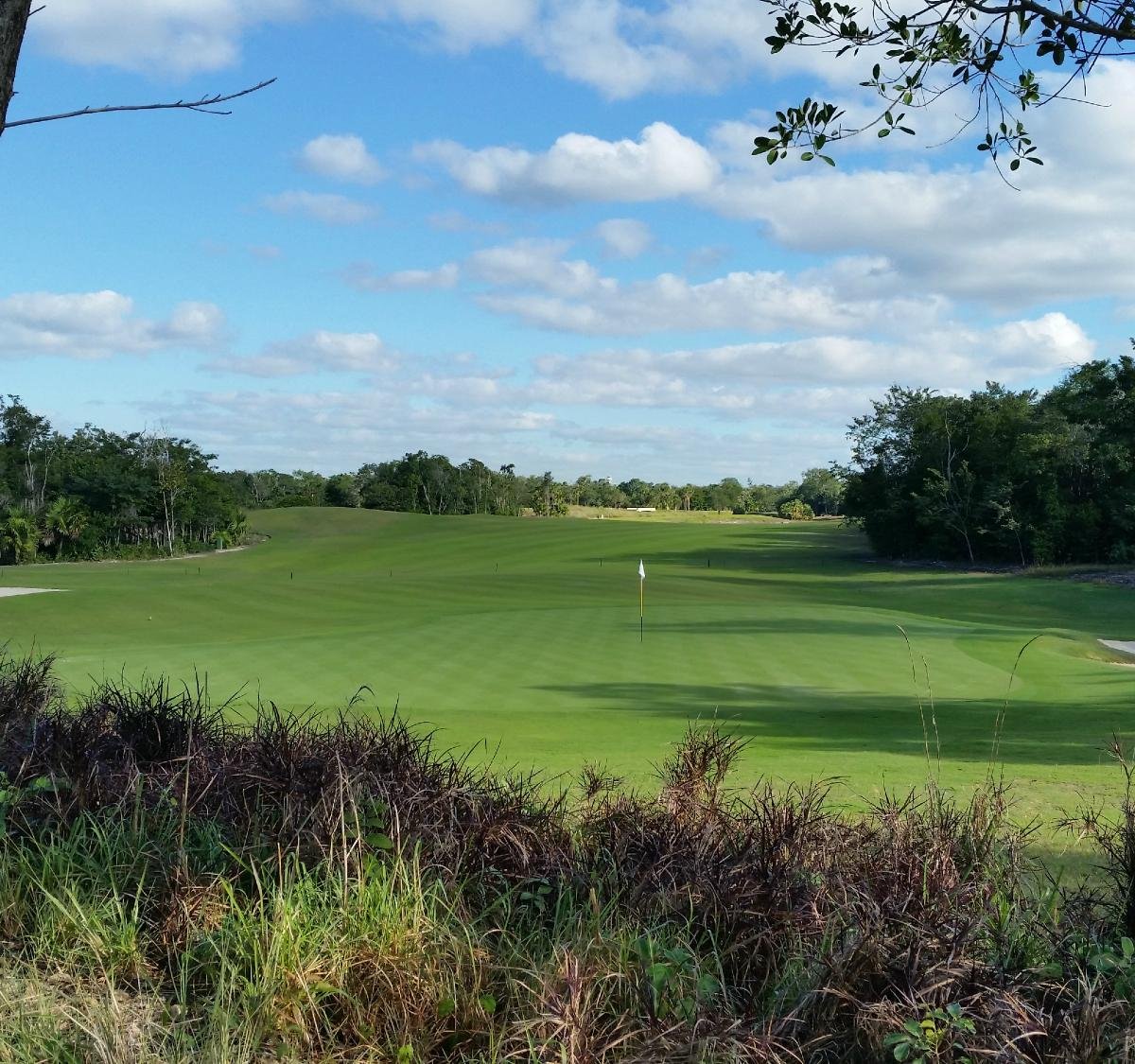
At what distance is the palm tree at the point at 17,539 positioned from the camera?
74.7m

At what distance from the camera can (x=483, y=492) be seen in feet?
359

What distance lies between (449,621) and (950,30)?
21691mm

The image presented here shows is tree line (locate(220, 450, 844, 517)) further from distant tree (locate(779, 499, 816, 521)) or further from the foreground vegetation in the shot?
the foreground vegetation

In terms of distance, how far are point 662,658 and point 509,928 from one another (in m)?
16.2

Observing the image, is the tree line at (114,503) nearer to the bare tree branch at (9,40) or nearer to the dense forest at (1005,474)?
the dense forest at (1005,474)

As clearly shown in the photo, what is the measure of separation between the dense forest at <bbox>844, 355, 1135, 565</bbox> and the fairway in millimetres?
4955

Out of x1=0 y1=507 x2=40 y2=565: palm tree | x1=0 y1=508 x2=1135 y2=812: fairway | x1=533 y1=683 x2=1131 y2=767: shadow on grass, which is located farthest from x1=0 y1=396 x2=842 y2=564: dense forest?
x1=533 y1=683 x2=1131 y2=767: shadow on grass

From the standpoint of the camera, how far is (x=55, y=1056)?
10.7 ft

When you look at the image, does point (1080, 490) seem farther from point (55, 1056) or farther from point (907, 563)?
point (55, 1056)

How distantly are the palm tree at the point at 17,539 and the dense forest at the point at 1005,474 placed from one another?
180 ft

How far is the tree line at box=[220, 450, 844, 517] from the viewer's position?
108 metres

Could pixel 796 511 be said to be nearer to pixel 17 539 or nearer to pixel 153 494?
pixel 153 494

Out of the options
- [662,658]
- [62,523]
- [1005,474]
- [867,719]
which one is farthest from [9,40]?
[62,523]

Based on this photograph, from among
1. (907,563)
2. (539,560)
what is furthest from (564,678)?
(539,560)
